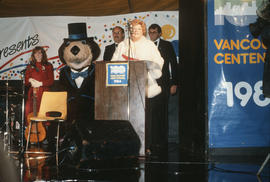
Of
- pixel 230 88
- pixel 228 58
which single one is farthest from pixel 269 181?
pixel 228 58

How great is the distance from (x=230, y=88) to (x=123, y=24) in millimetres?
2978

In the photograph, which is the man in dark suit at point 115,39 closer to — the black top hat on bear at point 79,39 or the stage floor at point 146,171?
the black top hat on bear at point 79,39

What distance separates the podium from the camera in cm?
386

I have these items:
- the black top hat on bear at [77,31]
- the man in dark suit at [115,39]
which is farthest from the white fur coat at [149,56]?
the black top hat on bear at [77,31]

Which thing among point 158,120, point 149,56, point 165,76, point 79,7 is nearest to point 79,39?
point 79,7

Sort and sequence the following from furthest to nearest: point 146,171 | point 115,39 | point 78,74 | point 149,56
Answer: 1. point 78,74
2. point 115,39
3. point 149,56
4. point 146,171

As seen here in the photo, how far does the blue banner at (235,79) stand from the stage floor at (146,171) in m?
0.46

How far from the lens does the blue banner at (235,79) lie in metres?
4.01

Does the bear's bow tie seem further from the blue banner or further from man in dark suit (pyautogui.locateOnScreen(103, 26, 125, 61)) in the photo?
the blue banner

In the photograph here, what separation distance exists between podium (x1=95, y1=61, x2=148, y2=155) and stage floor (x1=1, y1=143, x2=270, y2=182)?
1.79 ft

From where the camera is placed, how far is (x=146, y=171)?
3010 millimetres

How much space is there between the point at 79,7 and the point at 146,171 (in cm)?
403

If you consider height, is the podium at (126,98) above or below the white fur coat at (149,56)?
below

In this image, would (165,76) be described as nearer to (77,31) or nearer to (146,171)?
(77,31)
